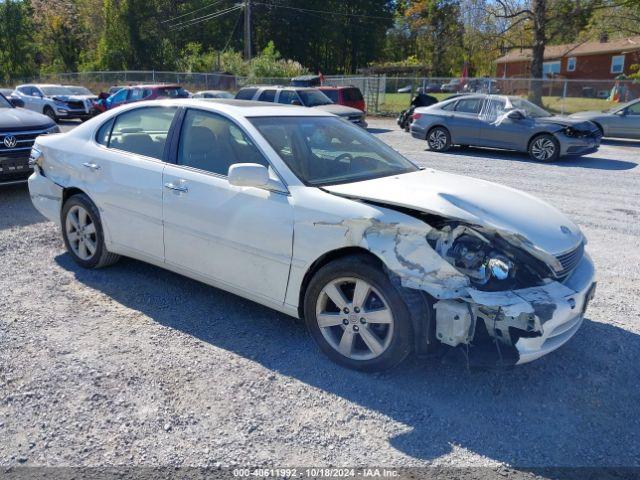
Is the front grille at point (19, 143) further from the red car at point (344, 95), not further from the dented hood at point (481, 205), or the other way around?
the red car at point (344, 95)

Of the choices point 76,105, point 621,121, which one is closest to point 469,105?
point 621,121

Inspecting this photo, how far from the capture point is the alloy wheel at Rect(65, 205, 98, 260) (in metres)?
5.07

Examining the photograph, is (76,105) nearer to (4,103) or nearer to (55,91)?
(55,91)

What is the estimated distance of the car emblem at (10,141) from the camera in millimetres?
7819

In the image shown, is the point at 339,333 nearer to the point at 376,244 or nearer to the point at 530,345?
the point at 376,244

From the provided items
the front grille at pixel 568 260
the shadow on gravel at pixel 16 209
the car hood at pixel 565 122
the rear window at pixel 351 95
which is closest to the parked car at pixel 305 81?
the rear window at pixel 351 95

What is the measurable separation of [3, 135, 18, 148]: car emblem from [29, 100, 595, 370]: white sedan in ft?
11.7

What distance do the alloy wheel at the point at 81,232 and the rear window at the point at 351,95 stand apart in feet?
52.8

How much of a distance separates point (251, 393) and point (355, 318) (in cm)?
77

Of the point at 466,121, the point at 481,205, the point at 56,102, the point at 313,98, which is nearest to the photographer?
the point at 481,205

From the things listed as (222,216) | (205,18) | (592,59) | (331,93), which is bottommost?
(222,216)

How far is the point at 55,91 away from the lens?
2375cm

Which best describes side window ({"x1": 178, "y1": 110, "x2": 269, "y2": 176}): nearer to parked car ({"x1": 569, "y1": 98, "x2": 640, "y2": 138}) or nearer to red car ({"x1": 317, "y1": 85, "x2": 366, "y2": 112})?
parked car ({"x1": 569, "y1": 98, "x2": 640, "y2": 138})

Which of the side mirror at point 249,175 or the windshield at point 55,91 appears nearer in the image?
the side mirror at point 249,175
